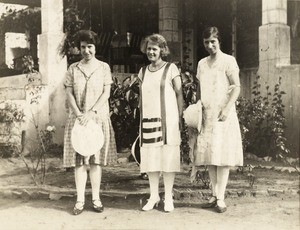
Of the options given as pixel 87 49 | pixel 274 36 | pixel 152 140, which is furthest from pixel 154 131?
pixel 274 36

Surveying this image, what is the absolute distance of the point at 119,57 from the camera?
10969 millimetres

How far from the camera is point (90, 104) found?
4.86 m

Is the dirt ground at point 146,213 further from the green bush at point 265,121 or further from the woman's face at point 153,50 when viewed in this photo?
the woman's face at point 153,50

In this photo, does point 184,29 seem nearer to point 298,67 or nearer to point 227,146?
point 298,67

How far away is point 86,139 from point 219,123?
129 cm

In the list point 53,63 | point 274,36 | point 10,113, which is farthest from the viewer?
point 53,63

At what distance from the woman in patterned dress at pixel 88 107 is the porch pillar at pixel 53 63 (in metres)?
4.15

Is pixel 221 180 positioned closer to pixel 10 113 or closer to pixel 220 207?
pixel 220 207

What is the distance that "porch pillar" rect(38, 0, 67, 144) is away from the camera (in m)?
8.96

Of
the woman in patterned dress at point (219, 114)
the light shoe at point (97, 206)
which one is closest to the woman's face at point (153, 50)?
the woman in patterned dress at point (219, 114)

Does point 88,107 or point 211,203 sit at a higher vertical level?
point 88,107

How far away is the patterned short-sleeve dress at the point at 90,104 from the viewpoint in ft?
15.9

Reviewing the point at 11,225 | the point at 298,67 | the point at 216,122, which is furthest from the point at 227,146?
the point at 298,67

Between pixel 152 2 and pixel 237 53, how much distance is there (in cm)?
235
